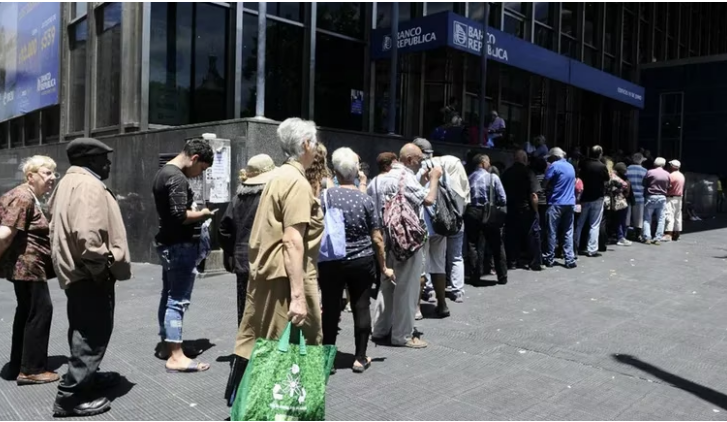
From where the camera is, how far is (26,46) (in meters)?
18.0

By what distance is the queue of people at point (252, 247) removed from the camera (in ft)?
11.3

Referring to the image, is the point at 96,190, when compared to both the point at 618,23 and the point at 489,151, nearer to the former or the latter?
the point at 489,151

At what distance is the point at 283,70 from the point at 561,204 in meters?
6.33

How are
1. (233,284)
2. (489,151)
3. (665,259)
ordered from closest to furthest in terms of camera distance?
(233,284), (665,259), (489,151)

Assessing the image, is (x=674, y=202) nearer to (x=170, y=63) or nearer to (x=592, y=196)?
(x=592, y=196)

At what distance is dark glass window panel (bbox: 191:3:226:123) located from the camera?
11.6 meters

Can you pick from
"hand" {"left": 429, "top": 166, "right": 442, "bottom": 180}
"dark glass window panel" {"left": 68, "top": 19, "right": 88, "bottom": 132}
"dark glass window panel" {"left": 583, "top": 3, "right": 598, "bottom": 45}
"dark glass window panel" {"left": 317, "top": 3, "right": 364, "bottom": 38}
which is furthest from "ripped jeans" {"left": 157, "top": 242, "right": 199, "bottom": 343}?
"dark glass window panel" {"left": 583, "top": 3, "right": 598, "bottom": 45}

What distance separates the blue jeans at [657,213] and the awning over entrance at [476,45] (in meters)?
3.48

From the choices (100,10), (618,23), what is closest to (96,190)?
(100,10)

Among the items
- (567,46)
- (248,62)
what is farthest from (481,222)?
(567,46)

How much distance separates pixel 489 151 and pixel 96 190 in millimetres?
9853

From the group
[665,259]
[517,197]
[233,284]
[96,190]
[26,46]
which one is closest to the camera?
[96,190]

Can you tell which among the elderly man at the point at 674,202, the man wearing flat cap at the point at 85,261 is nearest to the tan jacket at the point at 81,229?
the man wearing flat cap at the point at 85,261

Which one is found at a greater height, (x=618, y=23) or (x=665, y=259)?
(x=618, y=23)
